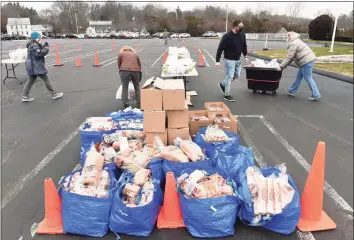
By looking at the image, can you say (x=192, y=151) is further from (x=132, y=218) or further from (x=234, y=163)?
(x=132, y=218)

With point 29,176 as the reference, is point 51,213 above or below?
above

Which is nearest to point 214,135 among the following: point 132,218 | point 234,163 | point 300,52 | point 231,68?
point 234,163

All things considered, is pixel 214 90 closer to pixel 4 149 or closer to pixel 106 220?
pixel 4 149

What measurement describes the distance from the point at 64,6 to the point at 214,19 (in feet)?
192

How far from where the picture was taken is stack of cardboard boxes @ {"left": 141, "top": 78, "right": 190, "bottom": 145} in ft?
13.8

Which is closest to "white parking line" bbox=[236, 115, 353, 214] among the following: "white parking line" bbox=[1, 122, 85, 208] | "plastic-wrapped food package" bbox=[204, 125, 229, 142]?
"plastic-wrapped food package" bbox=[204, 125, 229, 142]

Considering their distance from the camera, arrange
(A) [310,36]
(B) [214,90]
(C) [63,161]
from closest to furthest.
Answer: (C) [63,161] < (B) [214,90] < (A) [310,36]

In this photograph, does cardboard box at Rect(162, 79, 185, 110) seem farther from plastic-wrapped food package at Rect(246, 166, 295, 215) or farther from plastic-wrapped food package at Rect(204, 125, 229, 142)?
plastic-wrapped food package at Rect(246, 166, 295, 215)

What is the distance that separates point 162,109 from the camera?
431 cm

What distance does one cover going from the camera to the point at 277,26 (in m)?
53.1

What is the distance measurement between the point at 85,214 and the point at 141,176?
2.30ft

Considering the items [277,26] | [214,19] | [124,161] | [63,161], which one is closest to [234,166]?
[124,161]

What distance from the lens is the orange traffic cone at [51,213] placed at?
3055 millimetres

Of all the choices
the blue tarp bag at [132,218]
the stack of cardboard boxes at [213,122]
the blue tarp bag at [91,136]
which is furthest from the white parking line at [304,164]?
the blue tarp bag at [91,136]
